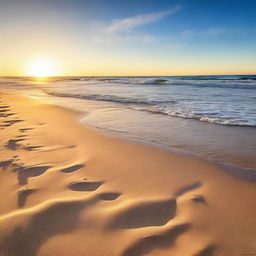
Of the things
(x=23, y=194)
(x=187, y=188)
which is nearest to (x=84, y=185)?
(x=23, y=194)

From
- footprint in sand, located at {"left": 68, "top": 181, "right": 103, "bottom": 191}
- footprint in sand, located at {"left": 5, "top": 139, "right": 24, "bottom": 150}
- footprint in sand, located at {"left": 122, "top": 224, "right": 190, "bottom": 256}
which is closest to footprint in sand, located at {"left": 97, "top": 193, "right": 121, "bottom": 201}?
footprint in sand, located at {"left": 68, "top": 181, "right": 103, "bottom": 191}

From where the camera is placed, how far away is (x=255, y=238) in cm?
146

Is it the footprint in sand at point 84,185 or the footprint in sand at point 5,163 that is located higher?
the footprint in sand at point 5,163

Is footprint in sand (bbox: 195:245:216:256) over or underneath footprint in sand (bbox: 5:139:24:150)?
underneath

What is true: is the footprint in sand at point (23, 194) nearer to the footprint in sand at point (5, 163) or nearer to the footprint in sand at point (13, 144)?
the footprint in sand at point (5, 163)

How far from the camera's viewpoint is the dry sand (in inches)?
54.3

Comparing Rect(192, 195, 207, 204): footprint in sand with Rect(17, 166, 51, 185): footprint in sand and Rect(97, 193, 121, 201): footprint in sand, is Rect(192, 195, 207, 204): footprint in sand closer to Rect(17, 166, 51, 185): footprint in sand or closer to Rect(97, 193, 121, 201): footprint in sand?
Rect(97, 193, 121, 201): footprint in sand

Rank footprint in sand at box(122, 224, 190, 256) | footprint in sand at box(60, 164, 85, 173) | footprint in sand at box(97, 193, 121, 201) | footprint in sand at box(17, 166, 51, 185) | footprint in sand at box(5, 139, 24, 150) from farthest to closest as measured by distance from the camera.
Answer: footprint in sand at box(5, 139, 24, 150) < footprint in sand at box(60, 164, 85, 173) < footprint in sand at box(17, 166, 51, 185) < footprint in sand at box(97, 193, 121, 201) < footprint in sand at box(122, 224, 190, 256)

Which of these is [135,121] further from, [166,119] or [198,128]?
[198,128]

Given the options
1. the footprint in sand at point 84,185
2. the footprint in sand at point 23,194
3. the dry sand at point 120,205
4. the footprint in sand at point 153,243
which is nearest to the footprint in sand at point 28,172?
the dry sand at point 120,205

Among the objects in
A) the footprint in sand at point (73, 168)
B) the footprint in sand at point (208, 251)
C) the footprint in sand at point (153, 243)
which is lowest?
the footprint in sand at point (208, 251)

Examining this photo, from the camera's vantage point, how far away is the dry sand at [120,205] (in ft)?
4.52

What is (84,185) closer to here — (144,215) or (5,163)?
(144,215)

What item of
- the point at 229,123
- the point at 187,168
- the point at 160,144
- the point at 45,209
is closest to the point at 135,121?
the point at 160,144
